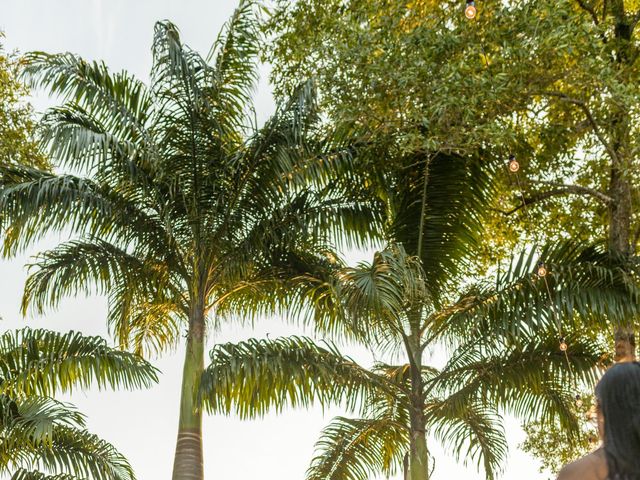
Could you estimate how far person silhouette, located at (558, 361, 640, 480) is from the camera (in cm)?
207

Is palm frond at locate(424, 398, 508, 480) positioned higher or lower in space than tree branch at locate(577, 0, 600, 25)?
lower

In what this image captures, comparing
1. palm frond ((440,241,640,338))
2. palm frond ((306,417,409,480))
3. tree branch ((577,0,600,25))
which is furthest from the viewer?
tree branch ((577,0,600,25))

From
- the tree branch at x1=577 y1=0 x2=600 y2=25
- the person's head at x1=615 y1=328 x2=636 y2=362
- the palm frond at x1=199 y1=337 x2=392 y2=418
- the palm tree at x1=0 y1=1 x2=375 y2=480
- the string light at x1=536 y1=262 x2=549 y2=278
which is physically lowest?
the palm frond at x1=199 y1=337 x2=392 y2=418

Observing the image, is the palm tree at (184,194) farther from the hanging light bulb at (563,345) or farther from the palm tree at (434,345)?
the hanging light bulb at (563,345)

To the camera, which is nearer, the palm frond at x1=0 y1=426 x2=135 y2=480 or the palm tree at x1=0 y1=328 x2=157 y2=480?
the palm tree at x1=0 y1=328 x2=157 y2=480

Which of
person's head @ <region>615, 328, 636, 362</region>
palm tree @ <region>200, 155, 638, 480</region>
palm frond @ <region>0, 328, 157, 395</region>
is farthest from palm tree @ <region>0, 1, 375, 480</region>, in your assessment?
person's head @ <region>615, 328, 636, 362</region>

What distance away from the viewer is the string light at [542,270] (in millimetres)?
8367

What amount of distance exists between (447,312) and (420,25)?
116 inches

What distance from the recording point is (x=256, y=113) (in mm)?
10219

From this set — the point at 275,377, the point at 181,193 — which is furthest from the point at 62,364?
the point at 275,377

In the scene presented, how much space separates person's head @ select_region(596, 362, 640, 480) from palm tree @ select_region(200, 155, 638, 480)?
5571 millimetres

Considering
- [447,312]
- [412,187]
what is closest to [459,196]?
[412,187]

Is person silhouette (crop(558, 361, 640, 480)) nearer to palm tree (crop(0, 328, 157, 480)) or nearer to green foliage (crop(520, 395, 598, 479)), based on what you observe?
palm tree (crop(0, 328, 157, 480))

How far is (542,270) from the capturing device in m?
8.37
